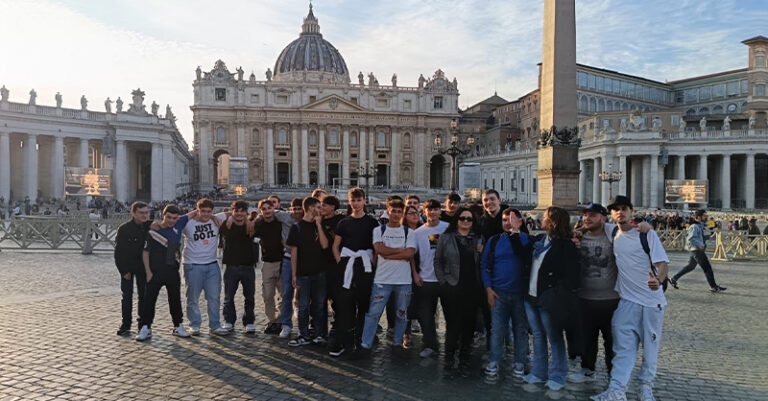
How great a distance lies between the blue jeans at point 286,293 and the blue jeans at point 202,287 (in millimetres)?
968

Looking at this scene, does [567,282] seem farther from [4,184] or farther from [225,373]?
[4,184]

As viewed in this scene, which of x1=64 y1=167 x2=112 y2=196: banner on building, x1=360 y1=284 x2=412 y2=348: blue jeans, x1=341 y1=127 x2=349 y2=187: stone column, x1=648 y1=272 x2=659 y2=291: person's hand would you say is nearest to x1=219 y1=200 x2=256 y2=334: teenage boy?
x1=360 y1=284 x2=412 y2=348: blue jeans

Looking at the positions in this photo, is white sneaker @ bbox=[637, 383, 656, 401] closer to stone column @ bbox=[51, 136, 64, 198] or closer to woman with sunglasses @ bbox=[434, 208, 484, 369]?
woman with sunglasses @ bbox=[434, 208, 484, 369]

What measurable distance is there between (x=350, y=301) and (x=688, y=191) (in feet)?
93.4

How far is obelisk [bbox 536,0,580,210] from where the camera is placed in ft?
49.3

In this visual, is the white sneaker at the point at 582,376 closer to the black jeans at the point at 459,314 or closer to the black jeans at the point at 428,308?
the black jeans at the point at 459,314

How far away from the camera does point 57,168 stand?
136ft

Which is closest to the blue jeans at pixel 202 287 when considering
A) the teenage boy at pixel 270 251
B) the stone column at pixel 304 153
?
the teenage boy at pixel 270 251

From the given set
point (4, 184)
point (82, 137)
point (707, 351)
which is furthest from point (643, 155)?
point (4, 184)

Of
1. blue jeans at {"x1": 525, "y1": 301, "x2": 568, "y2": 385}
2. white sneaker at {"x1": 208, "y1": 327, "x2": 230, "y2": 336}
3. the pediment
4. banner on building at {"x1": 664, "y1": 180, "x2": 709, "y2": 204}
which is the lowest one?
white sneaker at {"x1": 208, "y1": 327, "x2": 230, "y2": 336}

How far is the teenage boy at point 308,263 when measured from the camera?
6934 millimetres

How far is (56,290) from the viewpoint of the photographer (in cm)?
1066

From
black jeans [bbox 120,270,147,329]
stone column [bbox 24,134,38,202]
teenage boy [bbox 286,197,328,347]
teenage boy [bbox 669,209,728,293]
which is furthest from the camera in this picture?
stone column [bbox 24,134,38,202]

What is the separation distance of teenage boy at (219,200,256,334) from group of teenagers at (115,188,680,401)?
0.02 meters
